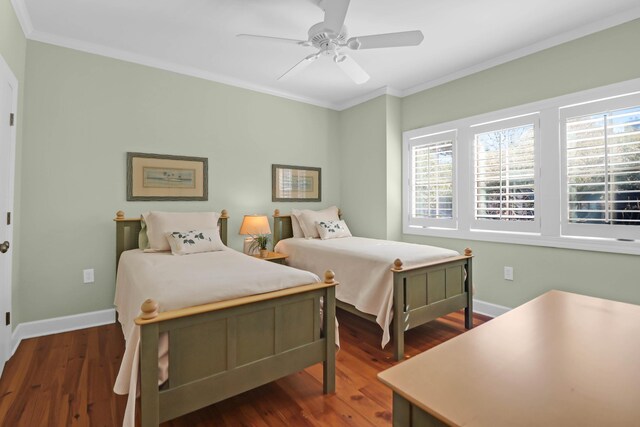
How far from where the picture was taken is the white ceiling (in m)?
2.49

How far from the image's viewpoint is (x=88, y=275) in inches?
122

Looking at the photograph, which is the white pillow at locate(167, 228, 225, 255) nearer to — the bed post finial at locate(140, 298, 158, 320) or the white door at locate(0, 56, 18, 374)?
the white door at locate(0, 56, 18, 374)

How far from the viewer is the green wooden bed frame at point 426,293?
2477 mm

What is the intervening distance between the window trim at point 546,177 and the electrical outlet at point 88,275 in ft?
12.3

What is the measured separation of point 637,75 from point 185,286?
11.8ft

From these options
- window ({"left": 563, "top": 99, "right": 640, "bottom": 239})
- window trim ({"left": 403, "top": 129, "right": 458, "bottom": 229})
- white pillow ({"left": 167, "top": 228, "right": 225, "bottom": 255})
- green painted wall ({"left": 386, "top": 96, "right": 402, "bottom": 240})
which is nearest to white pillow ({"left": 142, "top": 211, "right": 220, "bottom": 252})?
white pillow ({"left": 167, "top": 228, "right": 225, "bottom": 255})

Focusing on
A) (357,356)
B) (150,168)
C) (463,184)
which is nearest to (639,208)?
(463,184)

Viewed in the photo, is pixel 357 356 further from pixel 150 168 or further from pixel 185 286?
A: pixel 150 168

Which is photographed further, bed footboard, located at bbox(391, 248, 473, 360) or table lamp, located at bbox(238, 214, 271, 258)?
table lamp, located at bbox(238, 214, 271, 258)

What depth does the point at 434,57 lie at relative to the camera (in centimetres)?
335

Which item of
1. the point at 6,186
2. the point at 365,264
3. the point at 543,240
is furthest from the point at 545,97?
the point at 6,186

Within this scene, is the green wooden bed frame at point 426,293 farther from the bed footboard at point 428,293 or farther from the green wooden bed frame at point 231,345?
the green wooden bed frame at point 231,345

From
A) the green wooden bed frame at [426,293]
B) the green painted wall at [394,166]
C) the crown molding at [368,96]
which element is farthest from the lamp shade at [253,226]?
the crown molding at [368,96]

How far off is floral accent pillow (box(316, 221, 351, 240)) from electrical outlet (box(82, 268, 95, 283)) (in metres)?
2.37
